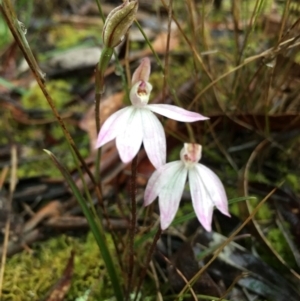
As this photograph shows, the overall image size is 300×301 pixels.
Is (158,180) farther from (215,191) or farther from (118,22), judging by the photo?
(118,22)

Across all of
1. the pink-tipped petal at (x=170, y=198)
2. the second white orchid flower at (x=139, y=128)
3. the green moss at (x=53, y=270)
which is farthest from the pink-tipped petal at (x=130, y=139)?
the green moss at (x=53, y=270)

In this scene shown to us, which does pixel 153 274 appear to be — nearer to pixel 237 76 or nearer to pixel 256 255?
pixel 256 255

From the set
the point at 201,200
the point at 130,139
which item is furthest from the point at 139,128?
the point at 201,200

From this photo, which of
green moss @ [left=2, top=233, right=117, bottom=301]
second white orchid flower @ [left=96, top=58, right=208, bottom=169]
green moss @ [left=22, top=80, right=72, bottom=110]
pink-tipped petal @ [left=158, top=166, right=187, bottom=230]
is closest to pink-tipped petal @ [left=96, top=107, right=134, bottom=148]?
second white orchid flower @ [left=96, top=58, right=208, bottom=169]

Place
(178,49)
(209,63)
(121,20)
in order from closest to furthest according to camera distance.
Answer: (121,20) < (209,63) < (178,49)

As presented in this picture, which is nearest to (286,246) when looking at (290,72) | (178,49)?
(290,72)

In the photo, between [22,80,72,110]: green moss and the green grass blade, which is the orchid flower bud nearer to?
the green grass blade

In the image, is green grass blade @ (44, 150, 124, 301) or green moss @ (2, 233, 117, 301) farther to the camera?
green moss @ (2, 233, 117, 301)
